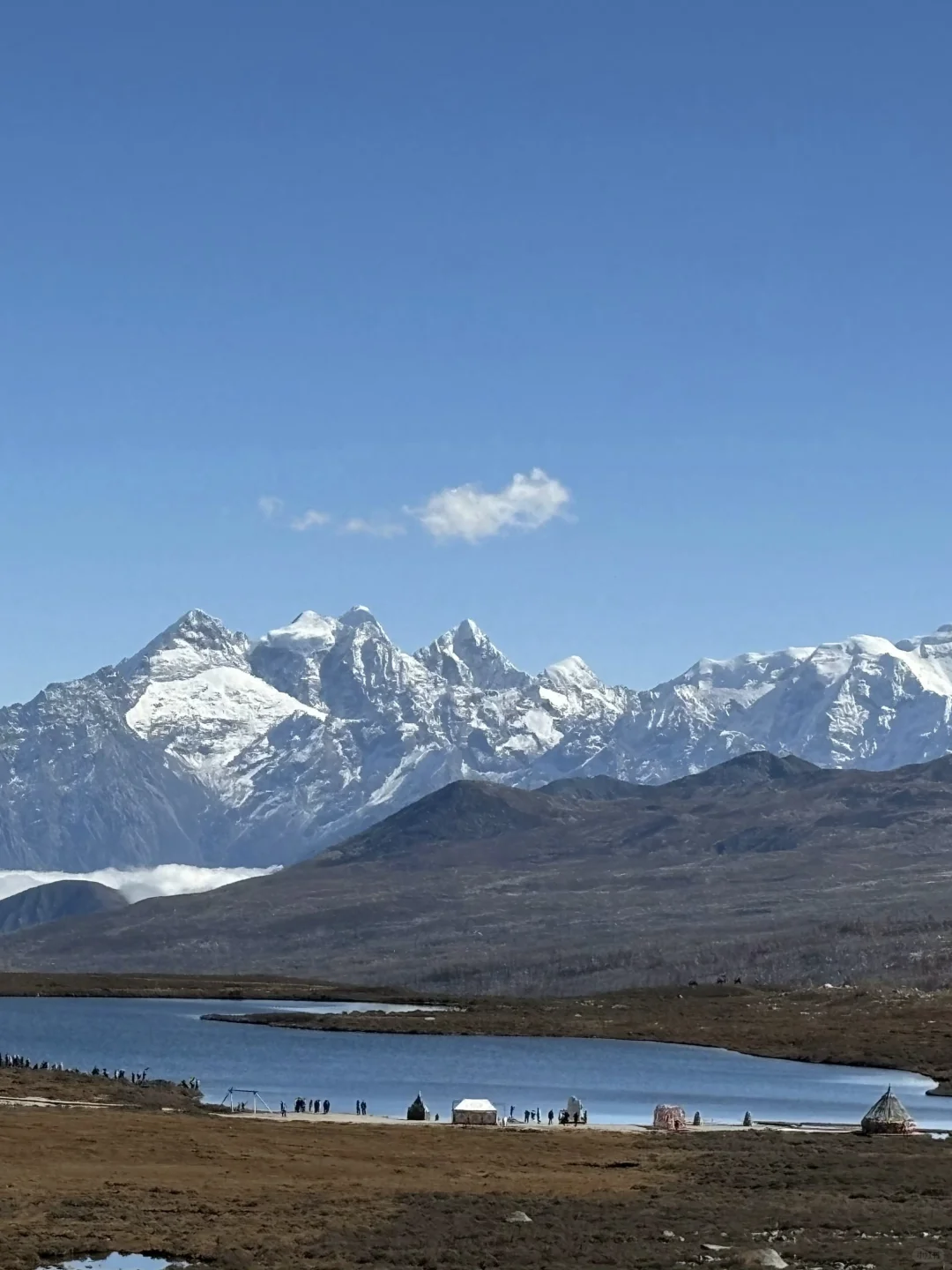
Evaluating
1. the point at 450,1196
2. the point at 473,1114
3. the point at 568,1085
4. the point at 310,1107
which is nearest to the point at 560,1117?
the point at 473,1114

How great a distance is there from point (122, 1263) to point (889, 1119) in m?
64.2

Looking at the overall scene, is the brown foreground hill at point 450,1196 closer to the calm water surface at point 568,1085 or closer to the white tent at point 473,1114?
the white tent at point 473,1114

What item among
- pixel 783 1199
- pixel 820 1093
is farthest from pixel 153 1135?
pixel 820 1093

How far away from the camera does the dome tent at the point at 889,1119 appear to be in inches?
4715

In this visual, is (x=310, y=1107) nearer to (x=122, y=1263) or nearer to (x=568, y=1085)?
(x=568, y=1085)

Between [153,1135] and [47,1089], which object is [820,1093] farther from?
[153,1135]

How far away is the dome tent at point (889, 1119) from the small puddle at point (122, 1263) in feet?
204

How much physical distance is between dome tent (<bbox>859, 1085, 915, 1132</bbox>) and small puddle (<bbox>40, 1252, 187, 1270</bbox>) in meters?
62.3

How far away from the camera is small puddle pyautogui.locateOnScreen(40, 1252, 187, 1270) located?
219ft

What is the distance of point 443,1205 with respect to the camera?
3260 inches

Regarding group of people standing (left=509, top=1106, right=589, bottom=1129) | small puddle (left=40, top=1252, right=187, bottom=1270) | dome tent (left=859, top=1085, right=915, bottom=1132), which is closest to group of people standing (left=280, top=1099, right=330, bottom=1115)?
group of people standing (left=509, top=1106, right=589, bottom=1129)

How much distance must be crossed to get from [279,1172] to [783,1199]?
23.0m

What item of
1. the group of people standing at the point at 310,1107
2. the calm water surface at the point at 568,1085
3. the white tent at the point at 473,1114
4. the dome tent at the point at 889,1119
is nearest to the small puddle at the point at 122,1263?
the white tent at the point at 473,1114

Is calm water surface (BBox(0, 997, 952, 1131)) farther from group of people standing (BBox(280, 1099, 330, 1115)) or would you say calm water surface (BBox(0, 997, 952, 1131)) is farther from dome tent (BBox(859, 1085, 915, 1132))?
dome tent (BBox(859, 1085, 915, 1132))
